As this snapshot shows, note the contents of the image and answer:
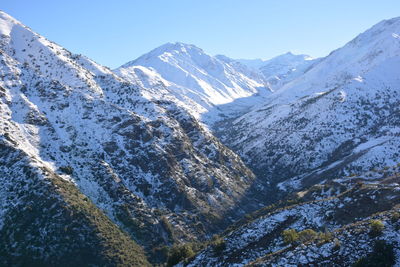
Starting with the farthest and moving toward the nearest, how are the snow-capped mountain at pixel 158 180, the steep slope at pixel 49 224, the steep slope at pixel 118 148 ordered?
the steep slope at pixel 118 148
the steep slope at pixel 49 224
the snow-capped mountain at pixel 158 180

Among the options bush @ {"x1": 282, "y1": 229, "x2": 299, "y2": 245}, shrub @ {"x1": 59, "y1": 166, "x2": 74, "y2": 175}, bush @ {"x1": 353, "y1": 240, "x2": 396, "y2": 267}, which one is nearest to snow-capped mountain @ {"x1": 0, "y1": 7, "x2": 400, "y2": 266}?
bush @ {"x1": 282, "y1": 229, "x2": 299, "y2": 245}

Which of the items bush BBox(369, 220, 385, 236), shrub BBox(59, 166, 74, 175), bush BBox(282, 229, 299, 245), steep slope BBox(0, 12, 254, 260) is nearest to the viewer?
bush BBox(369, 220, 385, 236)

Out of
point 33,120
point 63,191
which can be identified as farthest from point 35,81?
point 63,191

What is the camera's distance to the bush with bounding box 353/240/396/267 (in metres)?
30.3

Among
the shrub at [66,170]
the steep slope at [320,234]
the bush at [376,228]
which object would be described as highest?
the shrub at [66,170]

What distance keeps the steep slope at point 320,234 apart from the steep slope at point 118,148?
1790 inches

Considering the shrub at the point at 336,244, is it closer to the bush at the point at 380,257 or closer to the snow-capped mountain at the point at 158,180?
the snow-capped mountain at the point at 158,180

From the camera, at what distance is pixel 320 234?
4100 cm

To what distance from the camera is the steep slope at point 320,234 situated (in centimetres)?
3391

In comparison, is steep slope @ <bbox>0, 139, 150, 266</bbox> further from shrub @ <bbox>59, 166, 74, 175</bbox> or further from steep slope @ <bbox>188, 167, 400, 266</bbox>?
steep slope @ <bbox>188, 167, 400, 266</bbox>

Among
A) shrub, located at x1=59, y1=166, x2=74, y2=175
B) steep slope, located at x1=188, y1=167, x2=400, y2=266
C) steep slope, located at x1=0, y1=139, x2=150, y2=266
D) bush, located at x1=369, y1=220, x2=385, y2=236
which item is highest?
shrub, located at x1=59, y1=166, x2=74, y2=175

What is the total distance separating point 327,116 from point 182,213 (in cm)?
11819

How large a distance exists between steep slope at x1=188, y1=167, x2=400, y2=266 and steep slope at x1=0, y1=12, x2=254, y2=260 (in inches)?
1790


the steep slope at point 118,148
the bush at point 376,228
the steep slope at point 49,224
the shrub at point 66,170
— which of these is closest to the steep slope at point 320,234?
the bush at point 376,228
